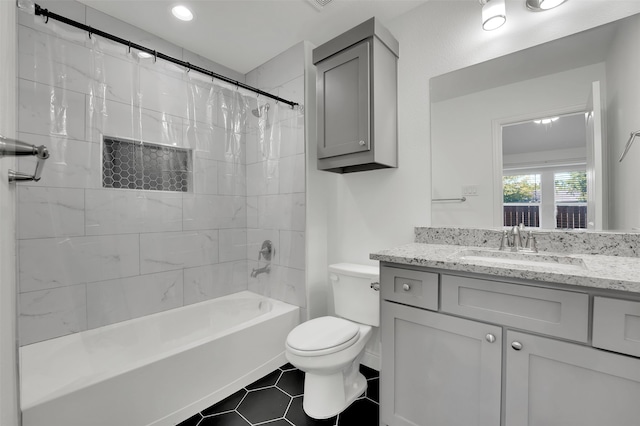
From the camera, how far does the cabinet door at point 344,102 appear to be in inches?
66.2

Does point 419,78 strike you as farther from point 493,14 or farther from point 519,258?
point 519,258

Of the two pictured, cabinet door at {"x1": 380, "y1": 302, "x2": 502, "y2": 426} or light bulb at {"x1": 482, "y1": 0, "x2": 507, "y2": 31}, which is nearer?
cabinet door at {"x1": 380, "y1": 302, "x2": 502, "y2": 426}

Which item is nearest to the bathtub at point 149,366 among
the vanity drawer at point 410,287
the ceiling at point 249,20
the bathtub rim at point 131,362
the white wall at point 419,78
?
the bathtub rim at point 131,362

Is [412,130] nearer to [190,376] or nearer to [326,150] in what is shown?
[326,150]

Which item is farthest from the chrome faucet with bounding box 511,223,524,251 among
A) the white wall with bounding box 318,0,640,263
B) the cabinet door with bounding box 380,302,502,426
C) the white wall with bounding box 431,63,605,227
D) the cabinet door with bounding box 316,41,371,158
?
the cabinet door with bounding box 316,41,371,158

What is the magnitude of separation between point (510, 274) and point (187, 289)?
2147mm

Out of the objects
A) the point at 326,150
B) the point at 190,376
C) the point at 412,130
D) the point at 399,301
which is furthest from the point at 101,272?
the point at 412,130

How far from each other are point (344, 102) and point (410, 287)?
1190 mm

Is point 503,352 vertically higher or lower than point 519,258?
lower

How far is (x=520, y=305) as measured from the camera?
3.27 feet

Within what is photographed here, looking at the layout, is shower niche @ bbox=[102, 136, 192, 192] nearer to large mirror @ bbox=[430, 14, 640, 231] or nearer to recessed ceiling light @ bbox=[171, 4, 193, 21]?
recessed ceiling light @ bbox=[171, 4, 193, 21]

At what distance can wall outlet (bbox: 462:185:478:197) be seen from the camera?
161cm

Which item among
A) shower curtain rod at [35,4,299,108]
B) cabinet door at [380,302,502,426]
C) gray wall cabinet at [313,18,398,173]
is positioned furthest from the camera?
gray wall cabinet at [313,18,398,173]

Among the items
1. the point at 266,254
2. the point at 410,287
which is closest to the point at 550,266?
the point at 410,287
